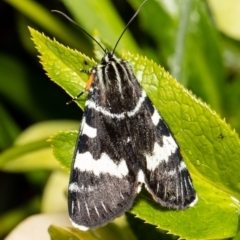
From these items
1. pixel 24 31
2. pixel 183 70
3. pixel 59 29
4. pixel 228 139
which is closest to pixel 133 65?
pixel 228 139

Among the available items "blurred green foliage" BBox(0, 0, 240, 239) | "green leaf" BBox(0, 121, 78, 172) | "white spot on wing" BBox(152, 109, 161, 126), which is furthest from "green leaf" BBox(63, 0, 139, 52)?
"white spot on wing" BBox(152, 109, 161, 126)

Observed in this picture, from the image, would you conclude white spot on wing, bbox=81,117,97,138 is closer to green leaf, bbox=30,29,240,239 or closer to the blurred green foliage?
green leaf, bbox=30,29,240,239

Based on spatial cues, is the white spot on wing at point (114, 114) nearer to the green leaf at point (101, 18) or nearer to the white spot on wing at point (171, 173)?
the white spot on wing at point (171, 173)

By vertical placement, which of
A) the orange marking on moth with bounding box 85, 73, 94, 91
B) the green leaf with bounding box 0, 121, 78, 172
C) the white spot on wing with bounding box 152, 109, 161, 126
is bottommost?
the green leaf with bounding box 0, 121, 78, 172

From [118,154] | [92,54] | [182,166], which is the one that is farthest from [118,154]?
[92,54]

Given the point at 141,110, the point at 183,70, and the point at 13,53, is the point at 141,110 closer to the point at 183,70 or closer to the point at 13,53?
the point at 183,70

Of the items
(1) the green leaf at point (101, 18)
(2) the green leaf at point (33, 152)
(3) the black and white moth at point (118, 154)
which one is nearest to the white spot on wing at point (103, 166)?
(3) the black and white moth at point (118, 154)

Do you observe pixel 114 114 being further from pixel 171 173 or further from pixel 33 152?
pixel 33 152
